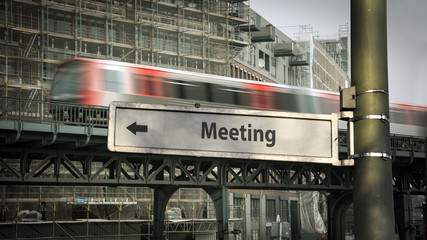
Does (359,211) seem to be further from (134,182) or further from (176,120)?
(134,182)

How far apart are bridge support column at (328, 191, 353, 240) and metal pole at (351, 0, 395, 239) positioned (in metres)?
42.0

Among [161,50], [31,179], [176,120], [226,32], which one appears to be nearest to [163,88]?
[31,179]

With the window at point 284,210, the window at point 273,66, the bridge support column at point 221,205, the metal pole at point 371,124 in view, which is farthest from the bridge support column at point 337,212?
the metal pole at point 371,124

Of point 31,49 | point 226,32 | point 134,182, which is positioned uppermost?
point 226,32

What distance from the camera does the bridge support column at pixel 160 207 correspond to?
3612cm

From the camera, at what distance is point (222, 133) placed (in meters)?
3.78

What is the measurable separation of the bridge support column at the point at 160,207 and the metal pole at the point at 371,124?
32.8 m

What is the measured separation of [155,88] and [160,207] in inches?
268

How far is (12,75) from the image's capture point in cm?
4616

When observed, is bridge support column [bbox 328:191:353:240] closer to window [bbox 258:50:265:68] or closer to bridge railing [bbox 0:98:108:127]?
bridge railing [bbox 0:98:108:127]

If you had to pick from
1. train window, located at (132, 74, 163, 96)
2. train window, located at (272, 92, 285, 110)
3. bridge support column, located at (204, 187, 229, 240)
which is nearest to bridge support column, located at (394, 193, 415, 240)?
train window, located at (272, 92, 285, 110)

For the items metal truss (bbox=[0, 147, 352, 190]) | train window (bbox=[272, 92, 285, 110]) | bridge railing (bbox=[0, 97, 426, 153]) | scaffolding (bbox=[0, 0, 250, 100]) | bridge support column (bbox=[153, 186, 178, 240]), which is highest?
scaffolding (bbox=[0, 0, 250, 100])

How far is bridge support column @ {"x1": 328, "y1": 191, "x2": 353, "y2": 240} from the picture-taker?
44.6 metres

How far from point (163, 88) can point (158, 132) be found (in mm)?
32262
